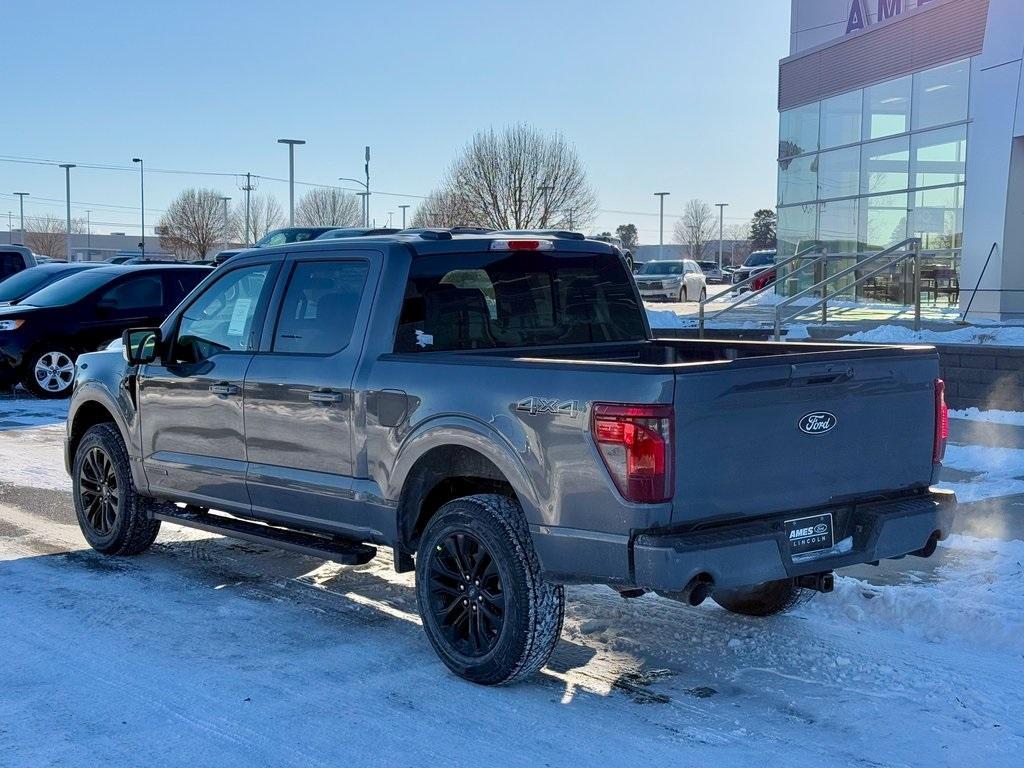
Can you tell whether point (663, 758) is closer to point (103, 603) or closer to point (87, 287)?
point (103, 603)

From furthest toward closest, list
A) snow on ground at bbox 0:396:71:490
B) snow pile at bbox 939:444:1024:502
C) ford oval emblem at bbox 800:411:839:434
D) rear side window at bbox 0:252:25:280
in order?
rear side window at bbox 0:252:25:280 → snow on ground at bbox 0:396:71:490 → snow pile at bbox 939:444:1024:502 → ford oval emblem at bbox 800:411:839:434

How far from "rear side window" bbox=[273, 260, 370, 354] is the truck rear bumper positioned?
2113mm

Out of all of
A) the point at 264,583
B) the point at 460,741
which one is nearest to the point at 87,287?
the point at 264,583

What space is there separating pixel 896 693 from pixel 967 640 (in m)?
0.89

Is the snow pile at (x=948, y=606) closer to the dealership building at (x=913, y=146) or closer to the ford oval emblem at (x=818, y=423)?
the ford oval emblem at (x=818, y=423)

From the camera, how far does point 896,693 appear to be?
189 inches

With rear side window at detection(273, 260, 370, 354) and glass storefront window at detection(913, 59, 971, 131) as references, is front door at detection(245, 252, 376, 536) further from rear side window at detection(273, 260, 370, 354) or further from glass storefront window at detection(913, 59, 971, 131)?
glass storefront window at detection(913, 59, 971, 131)

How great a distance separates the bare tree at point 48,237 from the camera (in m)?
108

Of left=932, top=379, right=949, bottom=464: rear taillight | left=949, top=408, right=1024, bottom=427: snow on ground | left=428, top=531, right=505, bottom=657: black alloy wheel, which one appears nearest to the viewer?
left=428, top=531, right=505, bottom=657: black alloy wheel

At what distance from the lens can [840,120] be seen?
27.7 m

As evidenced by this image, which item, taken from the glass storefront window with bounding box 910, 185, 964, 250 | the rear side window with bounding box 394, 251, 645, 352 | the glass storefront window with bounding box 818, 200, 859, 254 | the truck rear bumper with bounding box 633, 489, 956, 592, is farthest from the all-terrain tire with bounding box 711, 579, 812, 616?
the glass storefront window with bounding box 818, 200, 859, 254

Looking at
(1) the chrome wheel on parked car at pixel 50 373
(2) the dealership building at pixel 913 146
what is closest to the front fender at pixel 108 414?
(1) the chrome wheel on parked car at pixel 50 373

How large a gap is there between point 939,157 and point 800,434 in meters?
21.4

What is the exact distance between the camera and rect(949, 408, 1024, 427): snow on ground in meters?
11.8
